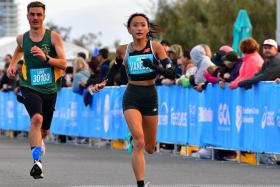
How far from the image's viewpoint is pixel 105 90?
23516mm

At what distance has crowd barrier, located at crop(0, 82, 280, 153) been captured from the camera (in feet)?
54.7

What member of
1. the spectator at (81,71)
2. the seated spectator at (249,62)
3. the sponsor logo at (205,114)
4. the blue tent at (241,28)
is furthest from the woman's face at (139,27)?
the blue tent at (241,28)

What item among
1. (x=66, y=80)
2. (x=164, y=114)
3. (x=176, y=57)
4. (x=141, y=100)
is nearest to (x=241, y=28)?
(x=66, y=80)

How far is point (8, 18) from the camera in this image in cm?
15362

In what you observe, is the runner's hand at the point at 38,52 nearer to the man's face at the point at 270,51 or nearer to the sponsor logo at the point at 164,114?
the man's face at the point at 270,51

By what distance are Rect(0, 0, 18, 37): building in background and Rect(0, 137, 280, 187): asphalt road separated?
12116 cm

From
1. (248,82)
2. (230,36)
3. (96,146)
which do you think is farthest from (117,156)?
(230,36)

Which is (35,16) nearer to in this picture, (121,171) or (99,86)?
(99,86)

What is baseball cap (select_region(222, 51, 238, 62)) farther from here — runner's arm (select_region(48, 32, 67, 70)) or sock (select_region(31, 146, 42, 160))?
sock (select_region(31, 146, 42, 160))

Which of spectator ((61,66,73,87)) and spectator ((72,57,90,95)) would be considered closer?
spectator ((72,57,90,95))

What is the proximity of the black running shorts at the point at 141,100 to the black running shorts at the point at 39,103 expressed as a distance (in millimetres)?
1756

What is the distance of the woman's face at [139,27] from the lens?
39.1 feet

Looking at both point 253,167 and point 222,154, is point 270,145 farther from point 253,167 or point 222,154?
point 222,154

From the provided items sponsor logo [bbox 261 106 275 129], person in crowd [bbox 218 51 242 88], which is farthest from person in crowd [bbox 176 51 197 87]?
sponsor logo [bbox 261 106 275 129]
